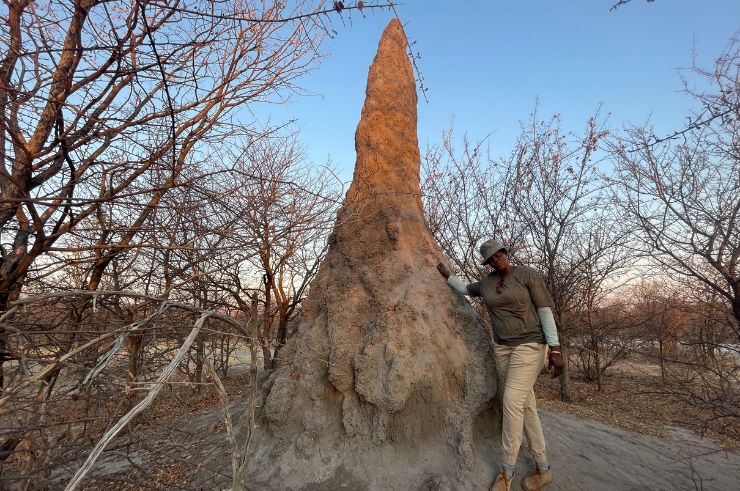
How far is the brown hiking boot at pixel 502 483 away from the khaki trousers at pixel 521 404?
0.12 m

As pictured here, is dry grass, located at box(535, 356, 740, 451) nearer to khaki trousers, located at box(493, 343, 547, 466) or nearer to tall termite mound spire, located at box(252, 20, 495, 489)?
khaki trousers, located at box(493, 343, 547, 466)

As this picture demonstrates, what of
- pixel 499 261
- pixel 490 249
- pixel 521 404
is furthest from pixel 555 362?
pixel 490 249

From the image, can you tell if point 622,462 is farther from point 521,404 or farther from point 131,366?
point 131,366

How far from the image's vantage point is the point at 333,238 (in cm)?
474

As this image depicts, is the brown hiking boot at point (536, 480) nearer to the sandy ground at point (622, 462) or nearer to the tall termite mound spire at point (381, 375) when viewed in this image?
the sandy ground at point (622, 462)

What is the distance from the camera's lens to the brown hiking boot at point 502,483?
3.14 m

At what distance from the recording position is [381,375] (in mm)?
3572

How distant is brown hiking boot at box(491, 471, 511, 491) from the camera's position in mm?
3137

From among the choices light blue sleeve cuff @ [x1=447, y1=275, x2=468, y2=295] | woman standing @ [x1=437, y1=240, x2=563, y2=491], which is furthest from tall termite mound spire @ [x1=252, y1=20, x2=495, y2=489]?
woman standing @ [x1=437, y1=240, x2=563, y2=491]

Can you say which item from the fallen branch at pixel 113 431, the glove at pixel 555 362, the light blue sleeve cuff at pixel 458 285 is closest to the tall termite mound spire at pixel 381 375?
the light blue sleeve cuff at pixel 458 285

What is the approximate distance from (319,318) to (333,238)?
3.42 feet

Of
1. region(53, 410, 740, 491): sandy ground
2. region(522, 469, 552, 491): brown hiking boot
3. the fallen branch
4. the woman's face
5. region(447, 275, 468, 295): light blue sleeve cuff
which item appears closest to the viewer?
the fallen branch

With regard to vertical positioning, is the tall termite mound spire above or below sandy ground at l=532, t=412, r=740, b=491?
above

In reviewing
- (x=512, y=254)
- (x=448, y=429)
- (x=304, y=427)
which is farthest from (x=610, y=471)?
(x=512, y=254)
